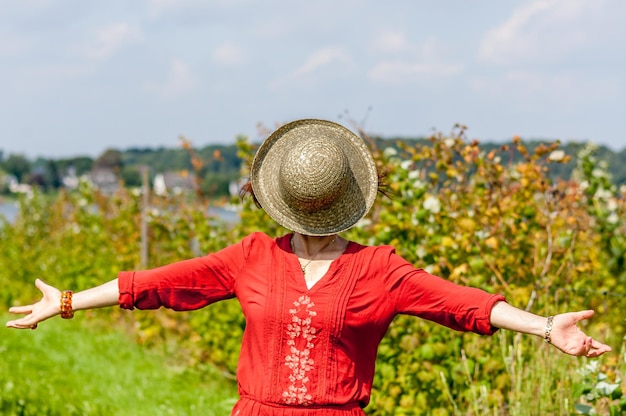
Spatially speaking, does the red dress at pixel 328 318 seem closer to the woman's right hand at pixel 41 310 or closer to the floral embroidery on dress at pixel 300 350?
the floral embroidery on dress at pixel 300 350

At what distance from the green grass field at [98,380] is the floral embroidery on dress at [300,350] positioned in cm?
347

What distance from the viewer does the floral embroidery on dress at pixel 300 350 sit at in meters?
2.97

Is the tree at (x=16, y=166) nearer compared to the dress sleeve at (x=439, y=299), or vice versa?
the dress sleeve at (x=439, y=299)

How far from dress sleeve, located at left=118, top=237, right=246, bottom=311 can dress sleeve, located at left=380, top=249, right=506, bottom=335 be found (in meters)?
0.57

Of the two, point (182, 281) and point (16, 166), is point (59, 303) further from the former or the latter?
point (16, 166)

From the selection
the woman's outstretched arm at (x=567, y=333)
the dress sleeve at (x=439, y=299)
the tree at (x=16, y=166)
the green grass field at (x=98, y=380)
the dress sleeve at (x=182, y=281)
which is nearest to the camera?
the woman's outstretched arm at (x=567, y=333)

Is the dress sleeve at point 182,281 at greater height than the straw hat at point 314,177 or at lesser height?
lesser

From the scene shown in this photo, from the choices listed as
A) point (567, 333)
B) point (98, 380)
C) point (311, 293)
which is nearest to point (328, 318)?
point (311, 293)

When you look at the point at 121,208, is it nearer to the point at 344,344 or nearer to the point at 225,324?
the point at 225,324

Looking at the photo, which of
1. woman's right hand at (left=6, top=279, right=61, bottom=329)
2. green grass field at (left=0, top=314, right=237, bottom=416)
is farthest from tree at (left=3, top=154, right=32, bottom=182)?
woman's right hand at (left=6, top=279, right=61, bottom=329)

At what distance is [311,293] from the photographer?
2996mm

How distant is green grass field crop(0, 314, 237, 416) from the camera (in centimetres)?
666

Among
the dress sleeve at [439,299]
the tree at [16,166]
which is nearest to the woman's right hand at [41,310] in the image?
the dress sleeve at [439,299]

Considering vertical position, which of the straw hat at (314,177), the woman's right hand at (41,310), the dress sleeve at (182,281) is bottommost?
the woman's right hand at (41,310)
